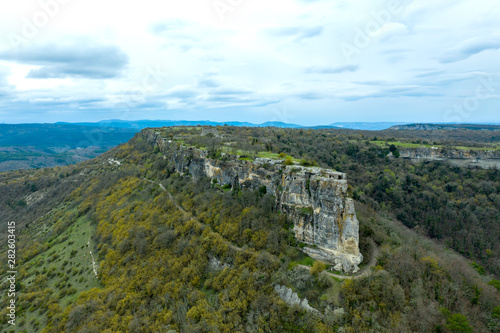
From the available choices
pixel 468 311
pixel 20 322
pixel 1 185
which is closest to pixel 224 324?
pixel 468 311

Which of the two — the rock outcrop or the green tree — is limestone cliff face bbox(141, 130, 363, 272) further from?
the rock outcrop

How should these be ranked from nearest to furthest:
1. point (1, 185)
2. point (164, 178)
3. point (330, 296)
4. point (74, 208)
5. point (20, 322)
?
point (330, 296)
point (20, 322)
point (164, 178)
point (74, 208)
point (1, 185)

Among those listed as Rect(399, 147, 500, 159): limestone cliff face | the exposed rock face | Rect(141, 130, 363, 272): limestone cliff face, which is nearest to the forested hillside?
the exposed rock face

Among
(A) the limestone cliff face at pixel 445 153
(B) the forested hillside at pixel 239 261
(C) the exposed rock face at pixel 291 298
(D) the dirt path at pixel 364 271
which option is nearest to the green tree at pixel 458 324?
(B) the forested hillside at pixel 239 261

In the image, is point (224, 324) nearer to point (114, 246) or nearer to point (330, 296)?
point (330, 296)

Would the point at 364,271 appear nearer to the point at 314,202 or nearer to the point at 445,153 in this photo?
the point at 314,202

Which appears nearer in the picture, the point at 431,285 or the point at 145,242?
the point at 431,285

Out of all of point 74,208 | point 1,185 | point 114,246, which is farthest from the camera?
point 1,185
